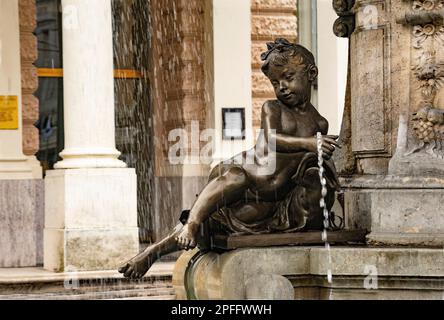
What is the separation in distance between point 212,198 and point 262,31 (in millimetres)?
11575

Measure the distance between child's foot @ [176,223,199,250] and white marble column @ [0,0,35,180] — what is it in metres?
10.3

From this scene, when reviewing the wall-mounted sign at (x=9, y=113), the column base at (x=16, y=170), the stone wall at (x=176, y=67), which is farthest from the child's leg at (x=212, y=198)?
the stone wall at (x=176, y=67)

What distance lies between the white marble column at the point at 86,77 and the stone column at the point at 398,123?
27.3 ft

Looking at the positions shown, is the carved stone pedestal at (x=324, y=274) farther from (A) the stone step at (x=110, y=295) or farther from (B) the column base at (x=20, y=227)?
(B) the column base at (x=20, y=227)

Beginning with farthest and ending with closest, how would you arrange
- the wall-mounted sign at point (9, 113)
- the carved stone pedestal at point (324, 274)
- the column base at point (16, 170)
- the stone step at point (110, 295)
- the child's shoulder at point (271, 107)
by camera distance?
the wall-mounted sign at point (9, 113), the column base at point (16, 170), the stone step at point (110, 295), the child's shoulder at point (271, 107), the carved stone pedestal at point (324, 274)

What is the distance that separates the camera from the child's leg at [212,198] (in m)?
7.55

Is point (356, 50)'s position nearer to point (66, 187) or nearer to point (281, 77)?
point (281, 77)

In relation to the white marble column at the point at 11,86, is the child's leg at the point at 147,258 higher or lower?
lower

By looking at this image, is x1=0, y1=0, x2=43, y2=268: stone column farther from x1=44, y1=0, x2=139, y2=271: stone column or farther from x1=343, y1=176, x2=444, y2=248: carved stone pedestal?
x1=343, y1=176, x2=444, y2=248: carved stone pedestal

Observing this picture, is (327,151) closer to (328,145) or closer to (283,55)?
(328,145)

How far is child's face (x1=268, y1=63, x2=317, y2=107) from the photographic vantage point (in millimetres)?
7898

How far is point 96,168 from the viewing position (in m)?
16.1

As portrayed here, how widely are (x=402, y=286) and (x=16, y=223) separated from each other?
34.9 feet

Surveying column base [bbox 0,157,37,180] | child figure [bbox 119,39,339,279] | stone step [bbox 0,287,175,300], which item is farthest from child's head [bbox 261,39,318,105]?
column base [bbox 0,157,37,180]
